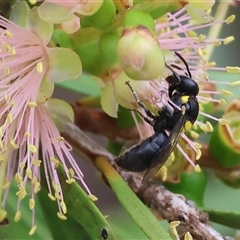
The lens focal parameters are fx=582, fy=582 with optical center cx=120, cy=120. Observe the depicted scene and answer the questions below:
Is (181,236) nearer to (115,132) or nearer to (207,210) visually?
(207,210)

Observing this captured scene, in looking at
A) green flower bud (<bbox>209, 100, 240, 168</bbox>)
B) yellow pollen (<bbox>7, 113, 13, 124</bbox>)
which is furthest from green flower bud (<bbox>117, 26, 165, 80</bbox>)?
green flower bud (<bbox>209, 100, 240, 168</bbox>)

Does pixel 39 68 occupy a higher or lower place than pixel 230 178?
higher

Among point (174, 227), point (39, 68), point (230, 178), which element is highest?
point (39, 68)

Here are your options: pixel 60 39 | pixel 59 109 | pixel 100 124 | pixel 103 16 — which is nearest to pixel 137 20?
pixel 103 16

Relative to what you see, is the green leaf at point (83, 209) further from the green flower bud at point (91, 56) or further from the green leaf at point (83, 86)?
the green leaf at point (83, 86)

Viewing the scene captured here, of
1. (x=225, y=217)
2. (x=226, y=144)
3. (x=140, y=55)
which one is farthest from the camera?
(x=226, y=144)

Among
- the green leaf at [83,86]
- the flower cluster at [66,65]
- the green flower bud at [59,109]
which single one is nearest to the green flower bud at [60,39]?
the flower cluster at [66,65]

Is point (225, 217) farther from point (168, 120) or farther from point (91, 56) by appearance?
point (91, 56)
